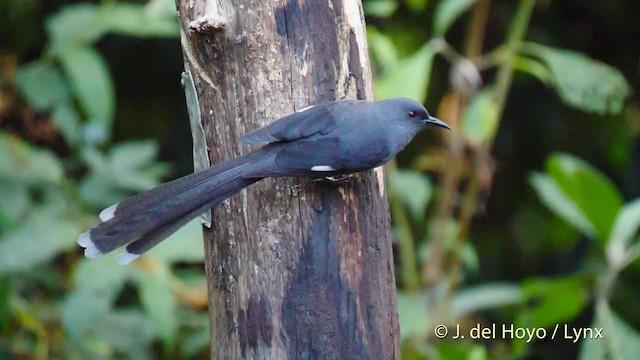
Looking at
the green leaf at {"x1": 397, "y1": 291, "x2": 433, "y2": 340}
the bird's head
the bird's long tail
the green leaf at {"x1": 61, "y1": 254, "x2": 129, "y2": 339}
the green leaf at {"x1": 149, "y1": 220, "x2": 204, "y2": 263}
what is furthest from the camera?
the green leaf at {"x1": 397, "y1": 291, "x2": 433, "y2": 340}

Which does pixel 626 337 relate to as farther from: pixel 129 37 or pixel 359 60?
pixel 129 37

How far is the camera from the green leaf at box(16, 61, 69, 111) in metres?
3.82

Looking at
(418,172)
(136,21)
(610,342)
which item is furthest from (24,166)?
(610,342)

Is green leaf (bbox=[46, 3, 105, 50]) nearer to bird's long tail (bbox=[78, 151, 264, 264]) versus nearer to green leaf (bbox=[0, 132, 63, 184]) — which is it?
green leaf (bbox=[0, 132, 63, 184])

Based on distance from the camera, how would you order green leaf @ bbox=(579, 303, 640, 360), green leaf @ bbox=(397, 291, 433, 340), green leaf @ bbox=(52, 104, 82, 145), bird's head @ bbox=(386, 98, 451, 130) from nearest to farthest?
bird's head @ bbox=(386, 98, 451, 130), green leaf @ bbox=(579, 303, 640, 360), green leaf @ bbox=(397, 291, 433, 340), green leaf @ bbox=(52, 104, 82, 145)

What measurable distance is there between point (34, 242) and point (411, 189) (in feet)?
5.24

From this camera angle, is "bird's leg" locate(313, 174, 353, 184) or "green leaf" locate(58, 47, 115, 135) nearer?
"bird's leg" locate(313, 174, 353, 184)

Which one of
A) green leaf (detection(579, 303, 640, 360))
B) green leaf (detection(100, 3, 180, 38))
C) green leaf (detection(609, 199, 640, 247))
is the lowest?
green leaf (detection(579, 303, 640, 360))

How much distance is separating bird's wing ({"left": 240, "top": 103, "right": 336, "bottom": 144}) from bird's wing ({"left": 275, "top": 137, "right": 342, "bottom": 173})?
26 mm

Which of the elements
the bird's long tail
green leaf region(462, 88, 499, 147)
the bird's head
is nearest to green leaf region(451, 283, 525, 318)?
green leaf region(462, 88, 499, 147)

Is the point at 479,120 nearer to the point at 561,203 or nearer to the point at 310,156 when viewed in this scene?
the point at 561,203

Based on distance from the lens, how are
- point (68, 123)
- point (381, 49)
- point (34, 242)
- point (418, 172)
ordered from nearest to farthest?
point (34, 242) → point (381, 49) → point (68, 123) → point (418, 172)

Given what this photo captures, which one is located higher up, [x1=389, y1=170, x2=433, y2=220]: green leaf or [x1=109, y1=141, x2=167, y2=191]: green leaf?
[x1=109, y1=141, x2=167, y2=191]: green leaf

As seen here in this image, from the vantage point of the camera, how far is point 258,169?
7.14 ft
